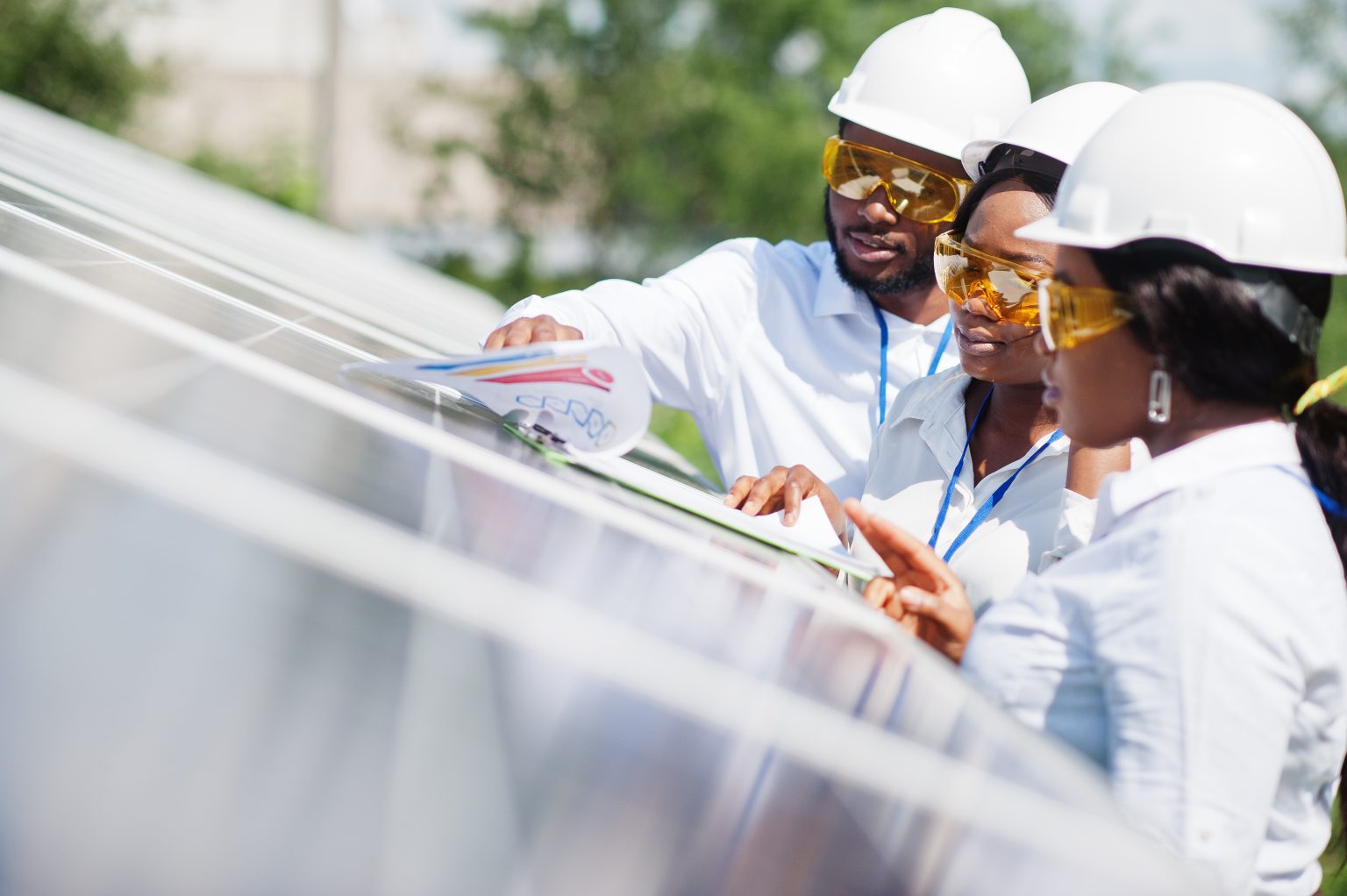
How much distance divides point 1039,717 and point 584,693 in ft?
2.35

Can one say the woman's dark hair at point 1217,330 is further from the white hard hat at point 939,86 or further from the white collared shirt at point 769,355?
the white hard hat at point 939,86

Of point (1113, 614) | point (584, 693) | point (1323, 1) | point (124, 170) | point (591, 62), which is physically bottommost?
point (124, 170)

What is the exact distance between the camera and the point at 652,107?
19578 mm

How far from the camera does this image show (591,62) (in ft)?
65.5

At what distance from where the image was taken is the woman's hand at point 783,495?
2645mm

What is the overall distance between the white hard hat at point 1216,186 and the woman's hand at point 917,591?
0.47 metres

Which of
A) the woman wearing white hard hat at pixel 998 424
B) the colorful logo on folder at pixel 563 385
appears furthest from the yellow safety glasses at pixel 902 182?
the colorful logo on folder at pixel 563 385

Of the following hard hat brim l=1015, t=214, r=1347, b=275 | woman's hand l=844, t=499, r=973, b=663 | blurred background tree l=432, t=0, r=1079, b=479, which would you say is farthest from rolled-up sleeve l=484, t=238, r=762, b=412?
blurred background tree l=432, t=0, r=1079, b=479

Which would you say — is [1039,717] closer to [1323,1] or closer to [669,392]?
[669,392]

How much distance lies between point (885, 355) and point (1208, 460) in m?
2.02

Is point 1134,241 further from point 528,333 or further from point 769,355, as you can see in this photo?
point 769,355

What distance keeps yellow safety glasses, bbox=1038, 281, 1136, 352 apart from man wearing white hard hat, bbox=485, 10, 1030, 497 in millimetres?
1790

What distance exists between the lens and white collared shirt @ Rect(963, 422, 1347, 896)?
1.52 m

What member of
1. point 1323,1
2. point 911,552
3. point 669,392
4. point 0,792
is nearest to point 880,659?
point 911,552
